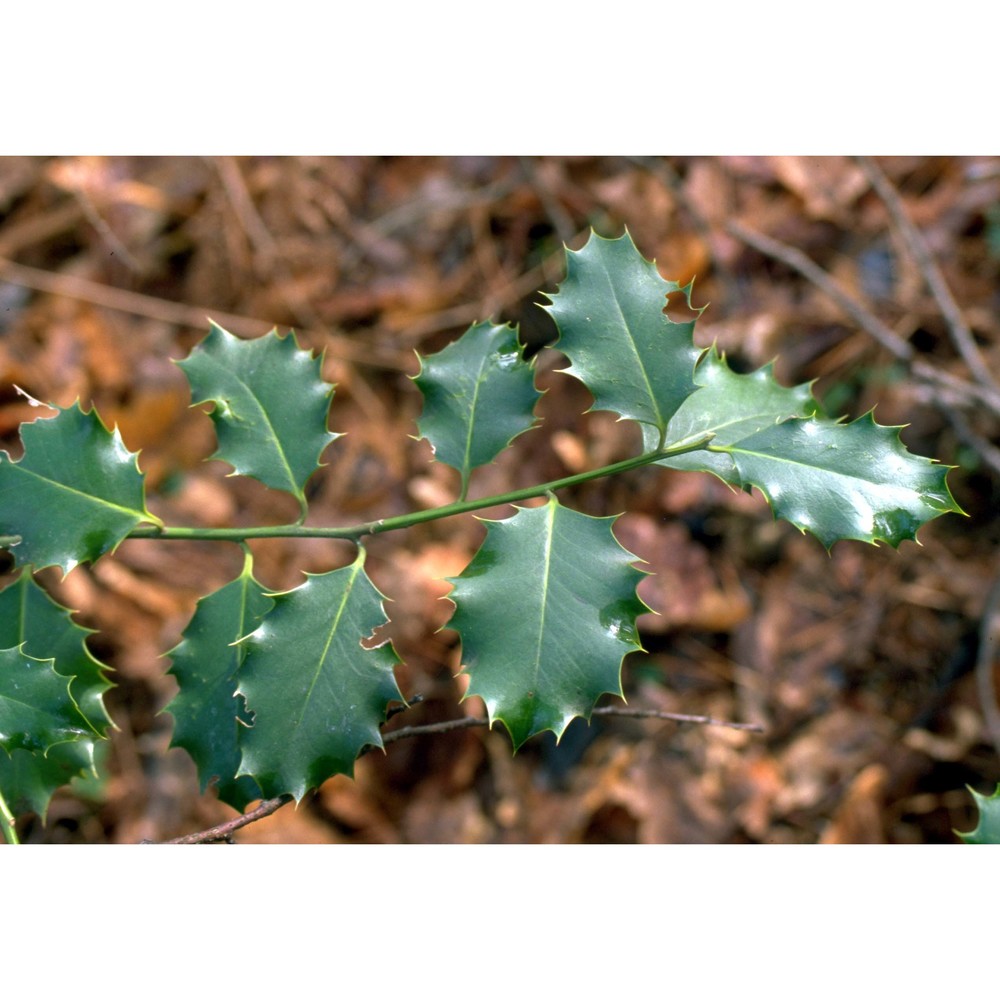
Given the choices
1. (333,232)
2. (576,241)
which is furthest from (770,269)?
(333,232)

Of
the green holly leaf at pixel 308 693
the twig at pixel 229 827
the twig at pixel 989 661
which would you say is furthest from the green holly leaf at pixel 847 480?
the twig at pixel 989 661

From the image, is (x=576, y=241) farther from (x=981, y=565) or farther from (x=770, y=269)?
(x=981, y=565)

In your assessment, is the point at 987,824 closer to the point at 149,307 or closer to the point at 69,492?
the point at 69,492

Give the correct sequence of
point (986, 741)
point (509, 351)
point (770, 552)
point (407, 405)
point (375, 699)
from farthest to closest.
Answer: point (407, 405) < point (770, 552) < point (986, 741) < point (509, 351) < point (375, 699)

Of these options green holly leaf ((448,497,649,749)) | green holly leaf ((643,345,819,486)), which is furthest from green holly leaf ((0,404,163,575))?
green holly leaf ((643,345,819,486))

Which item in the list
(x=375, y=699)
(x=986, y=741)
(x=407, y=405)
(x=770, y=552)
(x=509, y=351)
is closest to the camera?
(x=375, y=699)

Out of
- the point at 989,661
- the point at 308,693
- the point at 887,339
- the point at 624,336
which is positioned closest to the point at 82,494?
the point at 308,693
